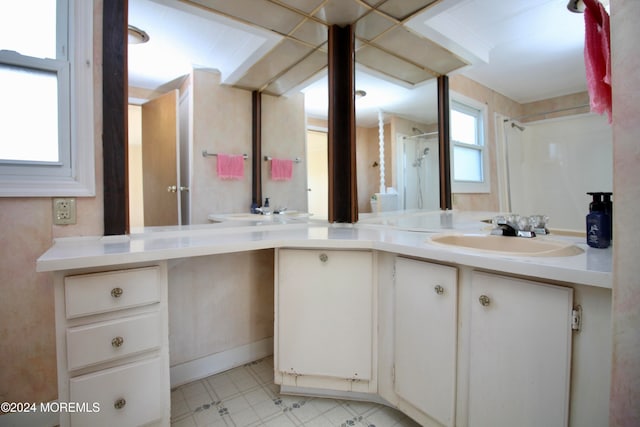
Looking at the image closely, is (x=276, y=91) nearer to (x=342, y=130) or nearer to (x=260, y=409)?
(x=342, y=130)

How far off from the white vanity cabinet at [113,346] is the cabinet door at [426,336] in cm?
91

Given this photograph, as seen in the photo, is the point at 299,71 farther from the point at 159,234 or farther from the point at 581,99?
the point at 581,99

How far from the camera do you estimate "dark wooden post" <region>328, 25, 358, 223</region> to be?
1859mm

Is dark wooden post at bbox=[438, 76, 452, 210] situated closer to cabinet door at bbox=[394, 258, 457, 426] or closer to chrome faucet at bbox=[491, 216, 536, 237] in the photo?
chrome faucet at bbox=[491, 216, 536, 237]

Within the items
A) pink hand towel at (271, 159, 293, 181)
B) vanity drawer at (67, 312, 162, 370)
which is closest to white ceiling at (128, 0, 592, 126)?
pink hand towel at (271, 159, 293, 181)

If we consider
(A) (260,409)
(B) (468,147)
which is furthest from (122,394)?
(B) (468,147)

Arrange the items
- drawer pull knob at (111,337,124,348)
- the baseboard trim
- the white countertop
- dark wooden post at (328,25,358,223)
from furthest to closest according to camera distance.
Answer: dark wooden post at (328,25,358,223), the baseboard trim, drawer pull knob at (111,337,124,348), the white countertop

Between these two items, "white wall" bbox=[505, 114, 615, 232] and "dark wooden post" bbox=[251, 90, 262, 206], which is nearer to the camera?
"white wall" bbox=[505, 114, 615, 232]

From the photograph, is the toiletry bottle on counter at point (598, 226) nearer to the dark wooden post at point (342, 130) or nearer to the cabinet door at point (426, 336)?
the cabinet door at point (426, 336)

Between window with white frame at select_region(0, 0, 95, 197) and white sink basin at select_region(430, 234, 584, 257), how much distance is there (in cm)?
154

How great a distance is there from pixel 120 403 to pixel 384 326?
1.02 metres

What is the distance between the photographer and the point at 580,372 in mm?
735

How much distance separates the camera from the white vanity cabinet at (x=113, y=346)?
0.90 meters

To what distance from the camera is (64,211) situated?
120 cm
